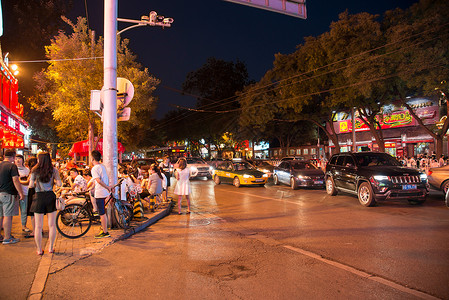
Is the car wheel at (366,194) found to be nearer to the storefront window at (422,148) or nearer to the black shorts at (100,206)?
the black shorts at (100,206)

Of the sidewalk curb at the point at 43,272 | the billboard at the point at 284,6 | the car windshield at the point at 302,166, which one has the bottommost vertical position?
the sidewalk curb at the point at 43,272

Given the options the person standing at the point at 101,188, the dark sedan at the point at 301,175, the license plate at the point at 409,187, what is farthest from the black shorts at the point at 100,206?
the dark sedan at the point at 301,175

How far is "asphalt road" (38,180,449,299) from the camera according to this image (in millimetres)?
4324

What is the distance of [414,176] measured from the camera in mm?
10781

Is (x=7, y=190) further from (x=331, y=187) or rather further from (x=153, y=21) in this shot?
(x=331, y=187)

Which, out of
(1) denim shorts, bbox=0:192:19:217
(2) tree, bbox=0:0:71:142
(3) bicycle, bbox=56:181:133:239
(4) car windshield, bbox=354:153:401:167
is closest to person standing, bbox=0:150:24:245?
(1) denim shorts, bbox=0:192:19:217

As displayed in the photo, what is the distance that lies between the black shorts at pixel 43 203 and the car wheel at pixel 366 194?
9.31 metres

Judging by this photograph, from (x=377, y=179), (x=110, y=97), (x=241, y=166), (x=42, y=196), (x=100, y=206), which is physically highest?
(x=110, y=97)

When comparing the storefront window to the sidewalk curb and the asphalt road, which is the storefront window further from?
the sidewalk curb

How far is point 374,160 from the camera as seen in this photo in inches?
486

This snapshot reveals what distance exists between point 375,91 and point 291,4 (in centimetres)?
1699

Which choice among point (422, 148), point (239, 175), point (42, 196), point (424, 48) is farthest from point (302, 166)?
point (422, 148)

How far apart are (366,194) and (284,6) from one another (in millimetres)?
6626

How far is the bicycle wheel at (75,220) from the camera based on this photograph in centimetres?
743
